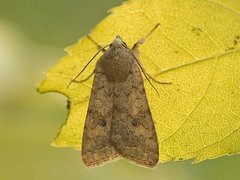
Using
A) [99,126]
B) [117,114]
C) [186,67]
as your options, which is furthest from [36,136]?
[186,67]

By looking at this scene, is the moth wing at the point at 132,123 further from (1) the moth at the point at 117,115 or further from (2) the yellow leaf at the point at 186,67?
(2) the yellow leaf at the point at 186,67

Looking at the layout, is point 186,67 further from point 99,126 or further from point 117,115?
point 99,126

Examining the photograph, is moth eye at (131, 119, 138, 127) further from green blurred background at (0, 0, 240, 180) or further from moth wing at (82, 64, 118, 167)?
green blurred background at (0, 0, 240, 180)

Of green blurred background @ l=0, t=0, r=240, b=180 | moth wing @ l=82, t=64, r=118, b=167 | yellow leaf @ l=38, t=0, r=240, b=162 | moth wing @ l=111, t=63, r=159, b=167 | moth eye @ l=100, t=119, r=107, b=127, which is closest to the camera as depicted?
yellow leaf @ l=38, t=0, r=240, b=162

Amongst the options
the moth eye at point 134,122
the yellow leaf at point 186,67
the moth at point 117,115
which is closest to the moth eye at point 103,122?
the moth at point 117,115

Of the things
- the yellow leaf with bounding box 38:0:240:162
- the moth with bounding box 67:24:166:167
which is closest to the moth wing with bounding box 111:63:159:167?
the moth with bounding box 67:24:166:167

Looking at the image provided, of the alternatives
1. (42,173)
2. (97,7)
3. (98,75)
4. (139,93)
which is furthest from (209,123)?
(97,7)
